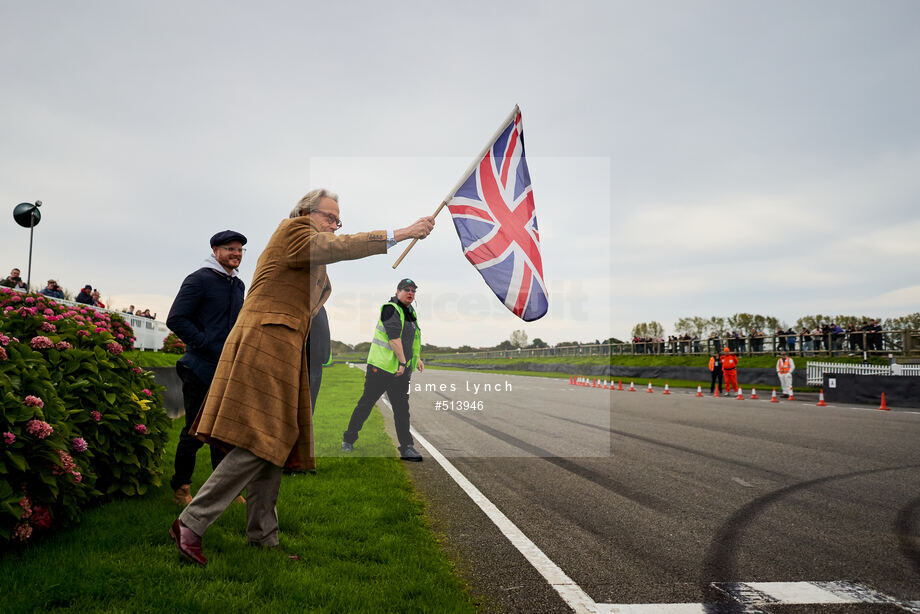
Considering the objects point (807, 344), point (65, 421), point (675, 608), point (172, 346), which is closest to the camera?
point (675, 608)

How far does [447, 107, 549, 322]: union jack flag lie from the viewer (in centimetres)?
537

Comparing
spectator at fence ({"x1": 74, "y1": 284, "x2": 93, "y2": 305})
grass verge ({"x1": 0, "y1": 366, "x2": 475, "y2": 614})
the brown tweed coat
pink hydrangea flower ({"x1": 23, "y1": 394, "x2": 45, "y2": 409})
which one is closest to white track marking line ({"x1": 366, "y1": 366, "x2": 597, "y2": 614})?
grass verge ({"x1": 0, "y1": 366, "x2": 475, "y2": 614})

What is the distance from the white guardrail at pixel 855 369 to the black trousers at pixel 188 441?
73.6 ft

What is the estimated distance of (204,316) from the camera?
4.53 m

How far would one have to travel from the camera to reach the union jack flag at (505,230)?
5367 mm

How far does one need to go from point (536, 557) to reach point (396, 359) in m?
4.04

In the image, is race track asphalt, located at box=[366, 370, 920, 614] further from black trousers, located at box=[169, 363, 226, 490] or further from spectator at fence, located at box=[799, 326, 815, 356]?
spectator at fence, located at box=[799, 326, 815, 356]

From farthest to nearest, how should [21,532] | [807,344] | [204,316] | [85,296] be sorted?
[807,344], [85,296], [204,316], [21,532]

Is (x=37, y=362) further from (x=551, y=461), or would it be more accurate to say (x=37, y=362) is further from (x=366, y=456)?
(x=551, y=461)

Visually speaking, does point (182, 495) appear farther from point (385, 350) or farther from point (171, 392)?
point (171, 392)

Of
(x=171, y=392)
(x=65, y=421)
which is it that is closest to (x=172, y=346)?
(x=171, y=392)

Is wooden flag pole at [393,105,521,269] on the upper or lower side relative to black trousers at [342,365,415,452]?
upper

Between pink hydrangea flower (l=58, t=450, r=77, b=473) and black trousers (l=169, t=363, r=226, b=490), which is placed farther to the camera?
black trousers (l=169, t=363, r=226, b=490)

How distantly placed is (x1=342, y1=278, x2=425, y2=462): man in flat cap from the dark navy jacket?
2.74 metres
